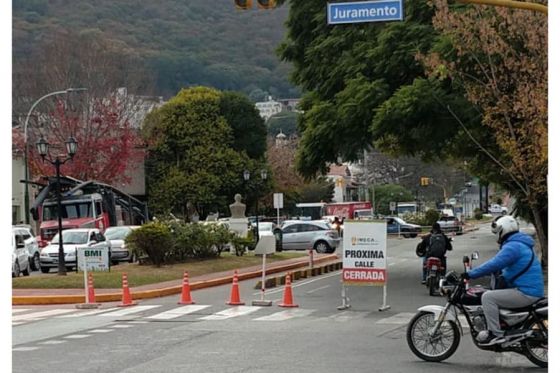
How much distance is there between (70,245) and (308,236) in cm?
1519

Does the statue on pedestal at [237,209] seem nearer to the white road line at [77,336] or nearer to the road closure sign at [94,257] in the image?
the road closure sign at [94,257]

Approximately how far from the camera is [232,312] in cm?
2070

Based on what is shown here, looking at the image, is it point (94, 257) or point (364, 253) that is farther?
point (94, 257)

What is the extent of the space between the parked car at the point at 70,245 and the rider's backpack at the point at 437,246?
1350cm

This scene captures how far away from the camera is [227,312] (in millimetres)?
20719

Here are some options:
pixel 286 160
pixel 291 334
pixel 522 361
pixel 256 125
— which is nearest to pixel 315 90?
pixel 291 334

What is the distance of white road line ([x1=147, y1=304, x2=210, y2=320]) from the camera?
1969 cm

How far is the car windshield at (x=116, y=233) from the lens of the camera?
38.5m

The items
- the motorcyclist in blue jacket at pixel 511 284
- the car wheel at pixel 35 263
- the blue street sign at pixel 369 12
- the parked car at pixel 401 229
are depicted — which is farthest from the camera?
the parked car at pixel 401 229

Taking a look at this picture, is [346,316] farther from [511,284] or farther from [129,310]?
[511,284]

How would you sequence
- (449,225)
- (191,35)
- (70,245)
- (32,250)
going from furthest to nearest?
(191,35), (449,225), (32,250), (70,245)

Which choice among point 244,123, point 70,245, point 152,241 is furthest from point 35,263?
point 244,123

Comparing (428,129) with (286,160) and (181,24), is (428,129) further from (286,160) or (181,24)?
(181,24)

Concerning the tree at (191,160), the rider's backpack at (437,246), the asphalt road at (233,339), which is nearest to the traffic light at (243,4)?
the asphalt road at (233,339)
